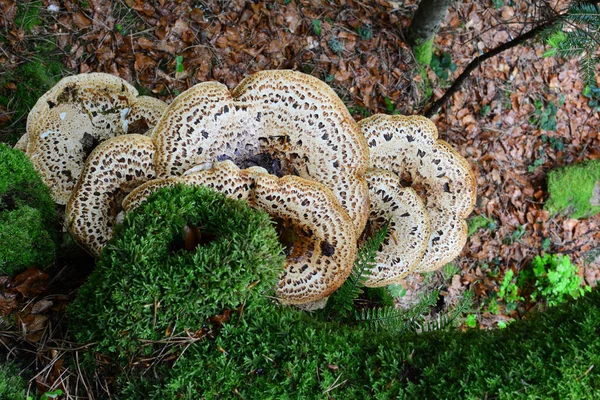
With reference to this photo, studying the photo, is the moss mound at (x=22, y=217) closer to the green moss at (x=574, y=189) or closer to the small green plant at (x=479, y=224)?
the small green plant at (x=479, y=224)

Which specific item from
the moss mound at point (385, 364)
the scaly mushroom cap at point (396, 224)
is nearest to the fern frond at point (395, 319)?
the scaly mushroom cap at point (396, 224)

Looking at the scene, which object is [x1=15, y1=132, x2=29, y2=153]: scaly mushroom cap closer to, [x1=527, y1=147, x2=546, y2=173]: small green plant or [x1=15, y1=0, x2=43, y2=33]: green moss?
[x1=15, y1=0, x2=43, y2=33]: green moss

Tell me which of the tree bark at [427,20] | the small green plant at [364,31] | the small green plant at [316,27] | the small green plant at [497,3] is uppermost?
the small green plant at [497,3]

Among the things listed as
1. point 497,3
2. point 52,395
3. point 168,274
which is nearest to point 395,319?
point 168,274

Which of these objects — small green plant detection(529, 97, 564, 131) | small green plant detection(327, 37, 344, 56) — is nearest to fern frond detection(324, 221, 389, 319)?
small green plant detection(327, 37, 344, 56)

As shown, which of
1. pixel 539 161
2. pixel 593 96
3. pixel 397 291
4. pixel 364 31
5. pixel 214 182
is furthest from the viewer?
pixel 593 96

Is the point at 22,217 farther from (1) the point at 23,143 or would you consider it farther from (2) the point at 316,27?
(2) the point at 316,27
